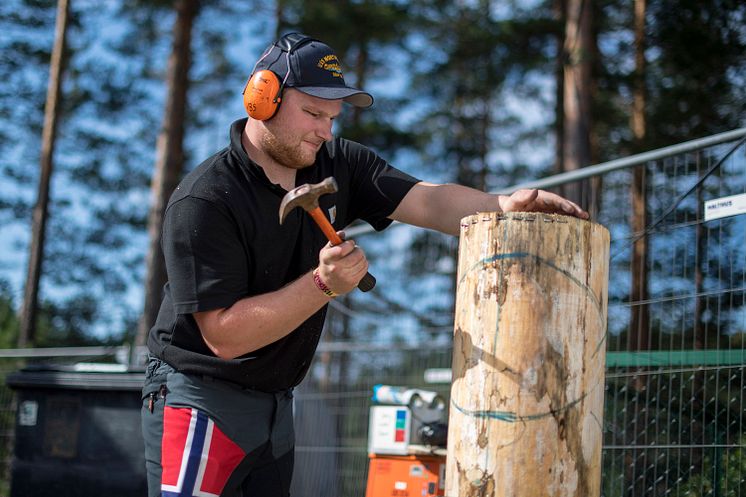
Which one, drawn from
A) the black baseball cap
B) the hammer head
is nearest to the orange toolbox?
the black baseball cap

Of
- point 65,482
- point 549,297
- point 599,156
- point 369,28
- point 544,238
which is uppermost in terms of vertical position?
point 369,28

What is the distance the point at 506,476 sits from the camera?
2146 millimetres

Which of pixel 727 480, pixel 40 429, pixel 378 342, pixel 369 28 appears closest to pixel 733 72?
pixel 369 28

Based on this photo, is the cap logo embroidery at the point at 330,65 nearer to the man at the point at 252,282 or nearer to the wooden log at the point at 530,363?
the man at the point at 252,282

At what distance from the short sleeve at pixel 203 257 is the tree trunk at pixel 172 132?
28.8 ft

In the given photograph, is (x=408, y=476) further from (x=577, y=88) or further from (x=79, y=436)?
(x=577, y=88)

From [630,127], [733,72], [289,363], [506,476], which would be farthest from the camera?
[630,127]

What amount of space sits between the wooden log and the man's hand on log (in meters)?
0.11

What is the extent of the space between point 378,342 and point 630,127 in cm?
Answer: 902

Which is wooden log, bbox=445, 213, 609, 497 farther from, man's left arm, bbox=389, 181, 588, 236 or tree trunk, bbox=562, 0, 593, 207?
tree trunk, bbox=562, 0, 593, 207

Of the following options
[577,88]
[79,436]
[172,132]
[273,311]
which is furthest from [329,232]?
[172,132]

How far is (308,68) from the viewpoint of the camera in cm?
259

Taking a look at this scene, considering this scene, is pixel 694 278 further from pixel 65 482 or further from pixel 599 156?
pixel 599 156

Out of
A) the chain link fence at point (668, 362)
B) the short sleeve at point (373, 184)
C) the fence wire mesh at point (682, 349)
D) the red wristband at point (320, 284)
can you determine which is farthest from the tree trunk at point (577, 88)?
the red wristband at point (320, 284)
